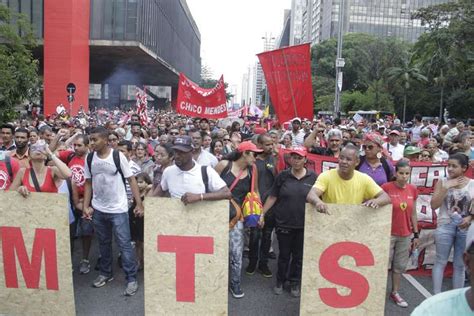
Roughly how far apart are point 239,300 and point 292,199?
117 cm

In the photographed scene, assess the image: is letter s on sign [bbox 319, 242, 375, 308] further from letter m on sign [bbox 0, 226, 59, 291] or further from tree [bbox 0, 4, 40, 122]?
tree [bbox 0, 4, 40, 122]

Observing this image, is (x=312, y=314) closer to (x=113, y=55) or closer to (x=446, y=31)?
(x=446, y=31)

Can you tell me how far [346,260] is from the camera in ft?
13.4

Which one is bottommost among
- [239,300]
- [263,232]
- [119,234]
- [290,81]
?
[239,300]

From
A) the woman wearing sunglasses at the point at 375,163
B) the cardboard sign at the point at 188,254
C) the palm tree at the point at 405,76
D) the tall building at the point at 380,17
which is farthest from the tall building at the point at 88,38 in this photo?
the tall building at the point at 380,17

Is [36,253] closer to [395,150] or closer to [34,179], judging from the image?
[34,179]

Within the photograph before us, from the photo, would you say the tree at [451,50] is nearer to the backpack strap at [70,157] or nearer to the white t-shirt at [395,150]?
the white t-shirt at [395,150]

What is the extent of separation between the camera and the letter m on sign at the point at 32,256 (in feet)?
13.9

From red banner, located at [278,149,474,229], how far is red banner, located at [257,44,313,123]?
2.72 meters

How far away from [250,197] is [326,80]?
Answer: 62687mm

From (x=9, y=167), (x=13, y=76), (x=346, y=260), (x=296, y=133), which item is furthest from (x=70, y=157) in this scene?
(x=13, y=76)

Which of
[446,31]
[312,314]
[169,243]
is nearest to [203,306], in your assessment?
[169,243]

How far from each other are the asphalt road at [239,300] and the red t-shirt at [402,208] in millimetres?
801

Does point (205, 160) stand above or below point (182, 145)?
below
